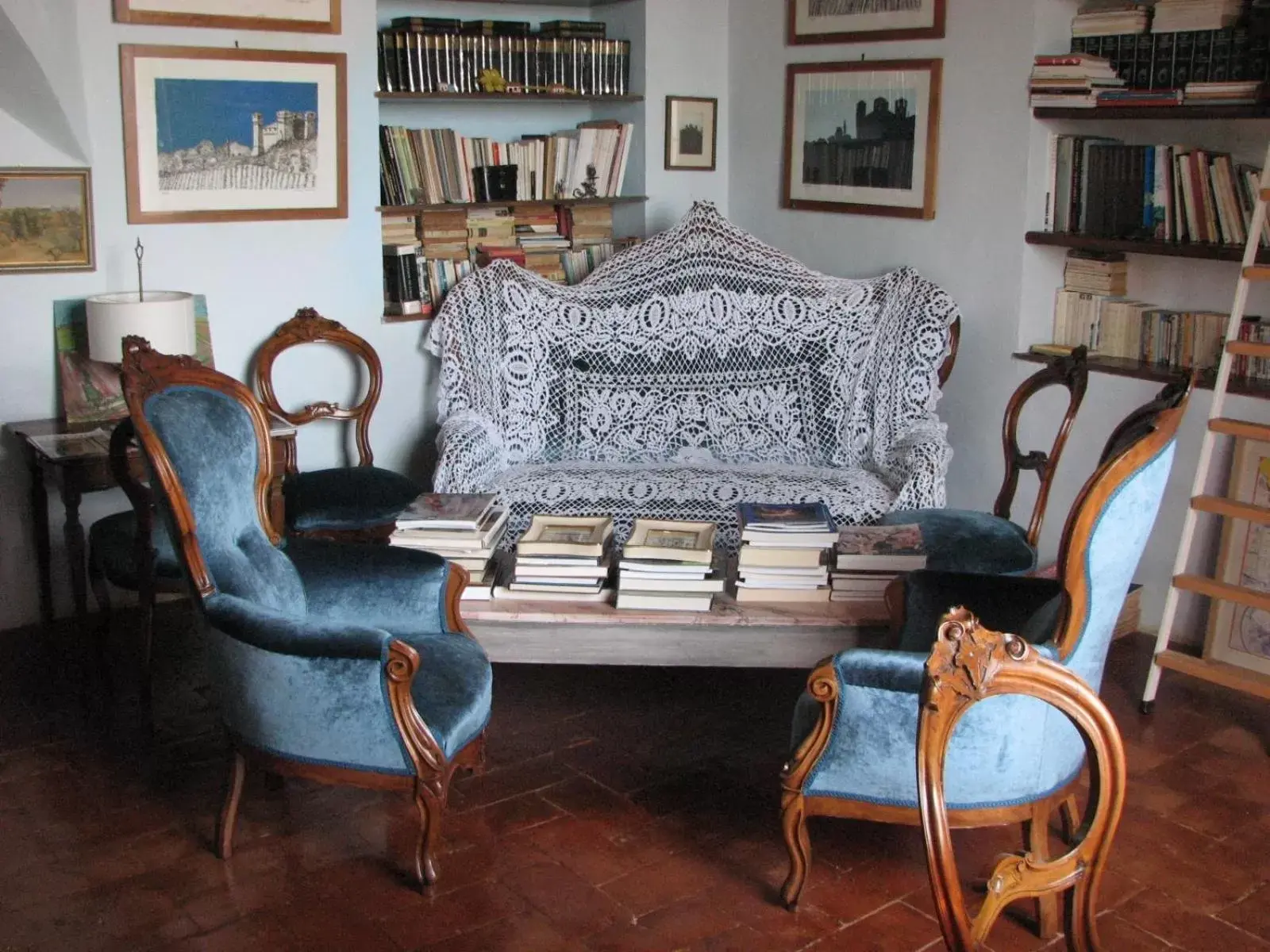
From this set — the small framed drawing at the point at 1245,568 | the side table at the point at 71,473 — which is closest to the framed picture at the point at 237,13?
the side table at the point at 71,473

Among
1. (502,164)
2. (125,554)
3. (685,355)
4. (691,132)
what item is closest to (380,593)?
(125,554)

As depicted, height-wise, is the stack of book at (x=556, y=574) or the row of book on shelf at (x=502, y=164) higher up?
the row of book on shelf at (x=502, y=164)

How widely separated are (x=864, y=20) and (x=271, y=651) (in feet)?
11.0

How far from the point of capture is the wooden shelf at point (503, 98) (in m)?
4.84

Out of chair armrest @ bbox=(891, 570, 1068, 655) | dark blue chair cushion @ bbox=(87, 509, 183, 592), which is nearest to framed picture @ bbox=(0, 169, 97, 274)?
dark blue chair cushion @ bbox=(87, 509, 183, 592)

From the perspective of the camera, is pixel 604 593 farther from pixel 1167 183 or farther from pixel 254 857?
pixel 1167 183

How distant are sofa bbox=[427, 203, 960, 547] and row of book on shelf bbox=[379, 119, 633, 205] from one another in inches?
18.1

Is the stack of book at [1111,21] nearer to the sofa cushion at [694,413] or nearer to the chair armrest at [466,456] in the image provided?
the sofa cushion at [694,413]

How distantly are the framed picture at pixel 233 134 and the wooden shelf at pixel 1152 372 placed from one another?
2.43 metres

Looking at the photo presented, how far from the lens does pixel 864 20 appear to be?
5.00 m

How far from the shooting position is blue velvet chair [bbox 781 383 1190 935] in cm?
254

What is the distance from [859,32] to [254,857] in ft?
11.6

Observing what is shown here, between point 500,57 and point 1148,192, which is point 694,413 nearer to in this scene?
point 500,57

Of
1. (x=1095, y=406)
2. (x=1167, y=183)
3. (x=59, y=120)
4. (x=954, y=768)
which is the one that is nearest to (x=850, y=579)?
(x=954, y=768)
